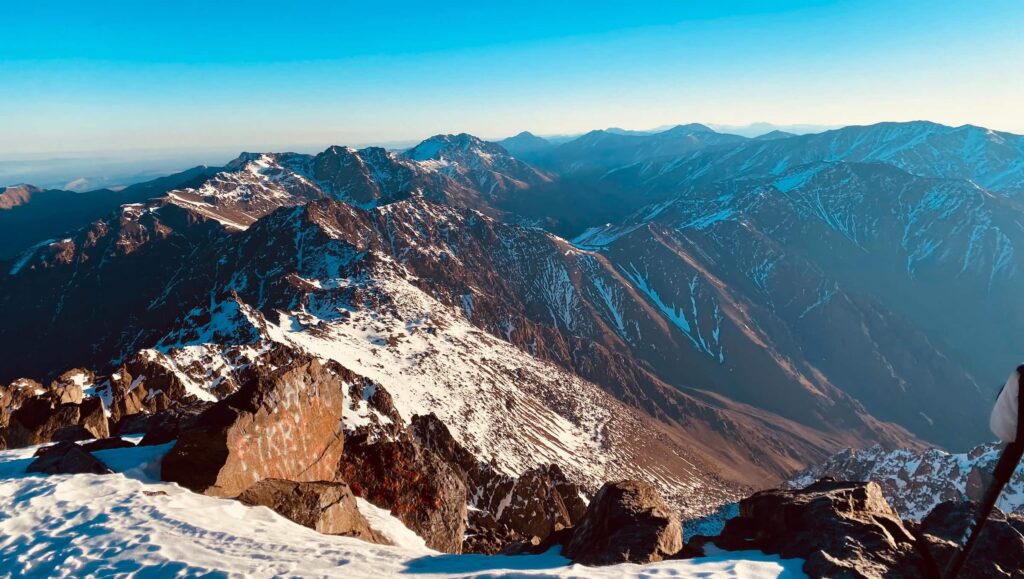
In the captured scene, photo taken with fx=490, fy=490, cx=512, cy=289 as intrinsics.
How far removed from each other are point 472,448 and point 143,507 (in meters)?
76.8

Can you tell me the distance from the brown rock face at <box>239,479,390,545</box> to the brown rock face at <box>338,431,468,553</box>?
7.30 meters

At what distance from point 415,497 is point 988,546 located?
25570 millimetres

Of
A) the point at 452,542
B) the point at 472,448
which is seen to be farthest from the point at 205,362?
the point at 452,542

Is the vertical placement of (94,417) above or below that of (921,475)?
above

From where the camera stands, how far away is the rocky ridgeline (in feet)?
49.5

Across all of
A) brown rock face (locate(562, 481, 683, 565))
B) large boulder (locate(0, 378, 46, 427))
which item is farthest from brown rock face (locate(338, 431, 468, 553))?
large boulder (locate(0, 378, 46, 427))

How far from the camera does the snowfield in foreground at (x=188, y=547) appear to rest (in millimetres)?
13078

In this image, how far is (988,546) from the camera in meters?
15.4

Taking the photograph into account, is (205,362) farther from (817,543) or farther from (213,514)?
(817,543)

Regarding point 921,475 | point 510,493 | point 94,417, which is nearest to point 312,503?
point 94,417

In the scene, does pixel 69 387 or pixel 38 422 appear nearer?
pixel 38 422

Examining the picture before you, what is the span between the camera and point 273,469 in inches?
845

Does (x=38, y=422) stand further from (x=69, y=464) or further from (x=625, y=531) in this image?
(x=625, y=531)

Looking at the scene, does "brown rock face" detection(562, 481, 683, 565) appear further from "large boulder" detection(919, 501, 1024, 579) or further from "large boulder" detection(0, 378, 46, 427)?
"large boulder" detection(0, 378, 46, 427)
